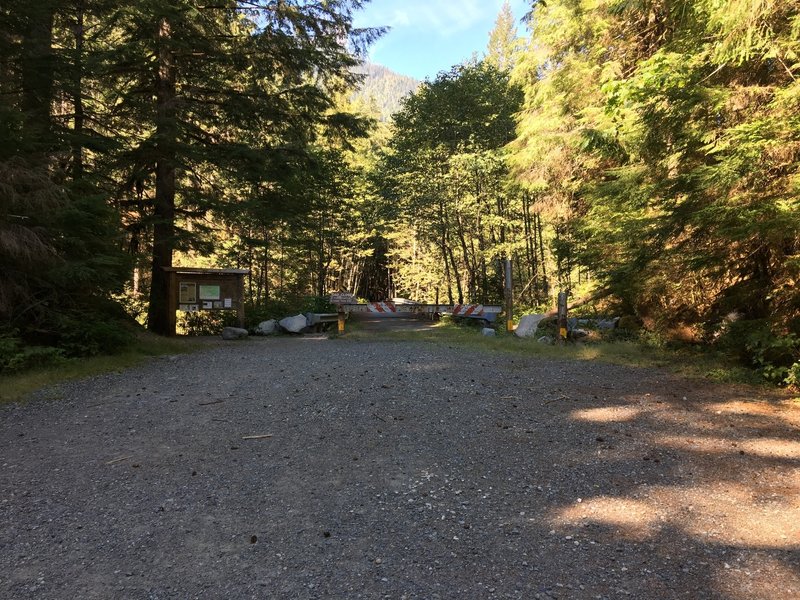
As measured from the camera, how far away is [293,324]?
1567 centimetres

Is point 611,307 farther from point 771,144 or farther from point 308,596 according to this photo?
point 308,596

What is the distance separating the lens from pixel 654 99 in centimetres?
670

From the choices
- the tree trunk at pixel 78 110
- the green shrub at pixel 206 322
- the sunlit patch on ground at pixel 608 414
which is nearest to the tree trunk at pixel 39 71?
the tree trunk at pixel 78 110

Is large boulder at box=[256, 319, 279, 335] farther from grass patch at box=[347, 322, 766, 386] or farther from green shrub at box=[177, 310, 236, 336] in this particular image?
grass patch at box=[347, 322, 766, 386]

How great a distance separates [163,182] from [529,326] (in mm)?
10358

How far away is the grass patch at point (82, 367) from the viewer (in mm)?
6824

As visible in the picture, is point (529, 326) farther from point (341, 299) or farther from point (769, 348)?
point (769, 348)

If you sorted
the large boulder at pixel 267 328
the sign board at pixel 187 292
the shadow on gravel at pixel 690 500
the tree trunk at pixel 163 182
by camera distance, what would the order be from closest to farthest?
the shadow on gravel at pixel 690 500 → the tree trunk at pixel 163 182 → the sign board at pixel 187 292 → the large boulder at pixel 267 328

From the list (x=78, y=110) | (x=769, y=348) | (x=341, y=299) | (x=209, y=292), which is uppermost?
(x=78, y=110)

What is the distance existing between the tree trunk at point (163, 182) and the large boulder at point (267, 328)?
270 centimetres

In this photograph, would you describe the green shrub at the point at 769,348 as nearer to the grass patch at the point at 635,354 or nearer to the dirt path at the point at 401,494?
the grass patch at the point at 635,354

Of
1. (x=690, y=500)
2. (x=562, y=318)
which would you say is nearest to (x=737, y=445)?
(x=690, y=500)

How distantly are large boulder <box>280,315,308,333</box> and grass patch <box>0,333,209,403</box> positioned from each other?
4.07m

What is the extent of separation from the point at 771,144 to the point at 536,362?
4886mm
